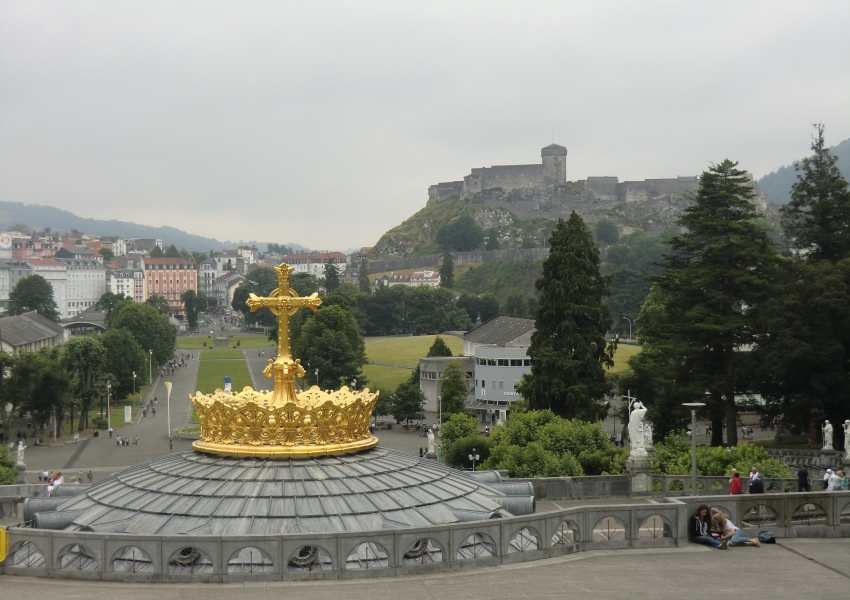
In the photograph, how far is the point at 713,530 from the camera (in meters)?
21.5

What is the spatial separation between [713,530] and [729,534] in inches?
15.0

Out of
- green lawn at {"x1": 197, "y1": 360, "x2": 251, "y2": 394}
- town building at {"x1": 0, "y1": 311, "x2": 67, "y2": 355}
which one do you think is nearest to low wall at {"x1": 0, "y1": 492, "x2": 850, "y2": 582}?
green lawn at {"x1": 197, "y1": 360, "x2": 251, "y2": 394}

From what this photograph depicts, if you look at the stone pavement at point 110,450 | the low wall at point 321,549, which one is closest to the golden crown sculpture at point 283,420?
the low wall at point 321,549

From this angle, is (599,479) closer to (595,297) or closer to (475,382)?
(595,297)

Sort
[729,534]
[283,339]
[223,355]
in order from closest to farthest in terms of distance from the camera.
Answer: [729,534], [283,339], [223,355]

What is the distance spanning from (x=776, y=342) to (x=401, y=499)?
40888mm

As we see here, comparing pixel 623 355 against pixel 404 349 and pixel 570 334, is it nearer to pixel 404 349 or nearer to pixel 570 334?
pixel 404 349

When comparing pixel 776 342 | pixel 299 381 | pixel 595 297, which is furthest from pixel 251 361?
pixel 776 342

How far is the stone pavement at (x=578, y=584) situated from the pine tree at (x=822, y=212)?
167ft

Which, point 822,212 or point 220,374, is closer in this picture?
point 822,212

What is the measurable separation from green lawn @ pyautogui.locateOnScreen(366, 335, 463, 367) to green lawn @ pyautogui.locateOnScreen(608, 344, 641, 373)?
27.4 metres

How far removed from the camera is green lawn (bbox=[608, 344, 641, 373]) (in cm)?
12896

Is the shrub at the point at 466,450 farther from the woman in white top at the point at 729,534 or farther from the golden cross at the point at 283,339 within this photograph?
the woman in white top at the point at 729,534

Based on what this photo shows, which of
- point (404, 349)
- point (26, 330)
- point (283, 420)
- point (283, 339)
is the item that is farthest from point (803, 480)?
point (404, 349)
